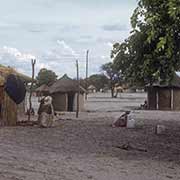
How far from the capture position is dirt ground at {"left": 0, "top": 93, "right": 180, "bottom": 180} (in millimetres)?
12150

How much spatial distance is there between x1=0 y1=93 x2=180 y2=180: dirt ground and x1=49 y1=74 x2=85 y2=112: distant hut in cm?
2417

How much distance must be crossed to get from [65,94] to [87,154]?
113ft

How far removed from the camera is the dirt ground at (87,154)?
39.9ft

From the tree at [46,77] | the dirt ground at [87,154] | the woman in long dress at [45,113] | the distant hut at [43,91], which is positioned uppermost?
the tree at [46,77]

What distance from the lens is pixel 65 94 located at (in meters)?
50.8

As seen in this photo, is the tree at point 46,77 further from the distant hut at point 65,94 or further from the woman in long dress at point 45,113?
the woman in long dress at point 45,113

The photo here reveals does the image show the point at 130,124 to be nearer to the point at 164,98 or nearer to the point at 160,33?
the point at 160,33

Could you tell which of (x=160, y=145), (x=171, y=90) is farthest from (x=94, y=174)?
(x=171, y=90)

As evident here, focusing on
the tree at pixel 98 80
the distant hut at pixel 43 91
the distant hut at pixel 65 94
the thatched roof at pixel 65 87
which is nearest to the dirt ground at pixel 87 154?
the distant hut at pixel 43 91

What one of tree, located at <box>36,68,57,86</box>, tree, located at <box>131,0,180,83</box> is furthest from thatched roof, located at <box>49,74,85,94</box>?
tree, located at <box>36,68,57,86</box>

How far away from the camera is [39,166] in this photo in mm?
12898

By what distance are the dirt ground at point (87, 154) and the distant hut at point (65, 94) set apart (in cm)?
2417

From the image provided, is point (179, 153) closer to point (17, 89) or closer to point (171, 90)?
point (17, 89)

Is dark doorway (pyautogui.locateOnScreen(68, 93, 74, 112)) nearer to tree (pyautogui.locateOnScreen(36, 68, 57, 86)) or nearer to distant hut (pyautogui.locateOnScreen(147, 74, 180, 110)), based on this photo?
distant hut (pyautogui.locateOnScreen(147, 74, 180, 110))
